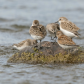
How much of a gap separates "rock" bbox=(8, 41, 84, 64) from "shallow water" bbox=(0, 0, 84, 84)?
0.30 m

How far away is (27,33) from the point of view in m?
14.1

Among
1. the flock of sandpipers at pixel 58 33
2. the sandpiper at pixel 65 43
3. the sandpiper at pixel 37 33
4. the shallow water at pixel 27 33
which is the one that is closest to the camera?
the shallow water at pixel 27 33

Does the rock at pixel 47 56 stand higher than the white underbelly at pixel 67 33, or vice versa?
the white underbelly at pixel 67 33

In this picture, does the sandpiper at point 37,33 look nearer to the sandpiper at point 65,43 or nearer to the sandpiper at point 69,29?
the sandpiper at point 65,43

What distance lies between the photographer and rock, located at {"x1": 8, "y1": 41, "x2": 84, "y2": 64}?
7.85m

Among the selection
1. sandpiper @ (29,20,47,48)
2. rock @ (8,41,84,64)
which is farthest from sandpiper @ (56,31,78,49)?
sandpiper @ (29,20,47,48)

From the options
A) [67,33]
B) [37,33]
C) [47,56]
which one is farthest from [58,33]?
[47,56]

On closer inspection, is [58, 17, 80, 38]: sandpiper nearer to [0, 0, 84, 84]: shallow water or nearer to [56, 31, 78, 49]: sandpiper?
[56, 31, 78, 49]: sandpiper

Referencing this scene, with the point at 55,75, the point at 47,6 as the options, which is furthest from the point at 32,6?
the point at 55,75

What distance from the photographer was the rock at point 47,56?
785cm

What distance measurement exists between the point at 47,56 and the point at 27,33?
6.26 m

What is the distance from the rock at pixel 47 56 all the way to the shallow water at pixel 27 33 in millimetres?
299

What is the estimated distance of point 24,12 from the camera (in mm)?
19828

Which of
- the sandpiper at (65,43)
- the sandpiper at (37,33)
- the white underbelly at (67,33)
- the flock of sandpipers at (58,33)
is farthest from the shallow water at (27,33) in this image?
the white underbelly at (67,33)
